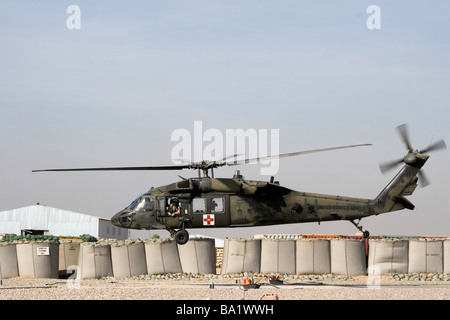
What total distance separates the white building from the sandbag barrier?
116 feet

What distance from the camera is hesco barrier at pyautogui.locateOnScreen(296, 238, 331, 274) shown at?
3050 centimetres

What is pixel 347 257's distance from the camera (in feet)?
101

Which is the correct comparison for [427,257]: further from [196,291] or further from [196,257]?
[196,291]

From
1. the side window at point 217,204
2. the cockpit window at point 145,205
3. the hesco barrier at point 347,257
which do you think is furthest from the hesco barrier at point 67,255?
the hesco barrier at point 347,257

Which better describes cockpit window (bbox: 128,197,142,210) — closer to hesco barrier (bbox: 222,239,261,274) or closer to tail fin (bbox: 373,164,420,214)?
hesco barrier (bbox: 222,239,261,274)

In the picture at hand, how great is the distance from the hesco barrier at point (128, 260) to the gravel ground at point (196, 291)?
1.22 m

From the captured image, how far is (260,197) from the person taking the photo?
26.4 m

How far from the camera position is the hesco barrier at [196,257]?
3078 centimetres

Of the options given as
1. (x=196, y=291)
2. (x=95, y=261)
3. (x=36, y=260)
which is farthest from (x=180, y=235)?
(x=36, y=260)

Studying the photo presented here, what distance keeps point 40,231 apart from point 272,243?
127ft

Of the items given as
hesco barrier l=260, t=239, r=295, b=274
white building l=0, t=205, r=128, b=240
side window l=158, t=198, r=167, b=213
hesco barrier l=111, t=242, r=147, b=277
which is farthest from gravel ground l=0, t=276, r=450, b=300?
white building l=0, t=205, r=128, b=240

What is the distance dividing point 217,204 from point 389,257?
29.6 ft
